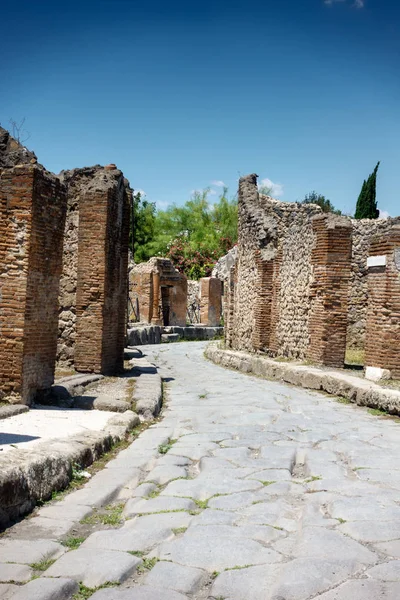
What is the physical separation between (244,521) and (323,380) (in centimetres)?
629

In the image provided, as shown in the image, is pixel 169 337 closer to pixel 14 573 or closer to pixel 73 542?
pixel 73 542

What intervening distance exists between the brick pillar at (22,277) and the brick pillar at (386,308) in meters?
4.87

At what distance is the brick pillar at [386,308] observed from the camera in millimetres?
9133

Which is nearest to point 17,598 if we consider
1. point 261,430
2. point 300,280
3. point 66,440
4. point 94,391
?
point 66,440

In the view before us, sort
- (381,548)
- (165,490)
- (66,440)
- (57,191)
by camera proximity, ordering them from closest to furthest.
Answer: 1. (381,548)
2. (165,490)
3. (66,440)
4. (57,191)

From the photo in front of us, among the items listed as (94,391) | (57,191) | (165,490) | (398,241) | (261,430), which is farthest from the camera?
(398,241)

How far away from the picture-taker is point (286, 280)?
1332 cm

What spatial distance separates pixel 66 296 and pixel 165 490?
5.77 meters

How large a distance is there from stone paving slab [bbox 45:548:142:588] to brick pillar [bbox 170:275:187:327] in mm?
25246

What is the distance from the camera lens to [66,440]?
4.80 metres

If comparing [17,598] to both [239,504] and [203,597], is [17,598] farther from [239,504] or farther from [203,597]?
[239,504]

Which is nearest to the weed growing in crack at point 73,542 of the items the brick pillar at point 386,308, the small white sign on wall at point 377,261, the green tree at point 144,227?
the brick pillar at point 386,308

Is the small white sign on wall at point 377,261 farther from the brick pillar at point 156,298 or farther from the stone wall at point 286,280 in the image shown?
the brick pillar at point 156,298

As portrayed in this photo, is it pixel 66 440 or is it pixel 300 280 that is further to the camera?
pixel 300 280
